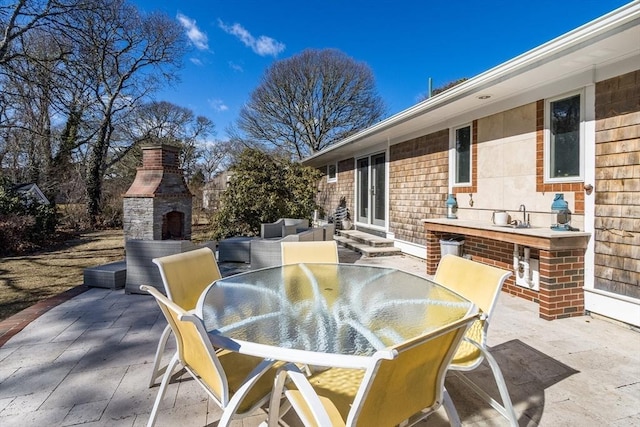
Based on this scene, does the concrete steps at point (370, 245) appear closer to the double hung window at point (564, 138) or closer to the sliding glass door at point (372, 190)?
the sliding glass door at point (372, 190)

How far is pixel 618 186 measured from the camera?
3193mm

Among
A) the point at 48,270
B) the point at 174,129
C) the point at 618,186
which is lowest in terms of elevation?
the point at 48,270

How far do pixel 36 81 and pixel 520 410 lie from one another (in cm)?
950

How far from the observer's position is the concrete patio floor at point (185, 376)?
6.22 ft

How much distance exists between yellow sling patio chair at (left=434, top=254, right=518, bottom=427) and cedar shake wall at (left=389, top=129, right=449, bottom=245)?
3644 mm

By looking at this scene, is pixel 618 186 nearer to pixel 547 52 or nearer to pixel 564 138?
pixel 564 138

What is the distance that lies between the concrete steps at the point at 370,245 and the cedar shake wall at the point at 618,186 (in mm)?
3743

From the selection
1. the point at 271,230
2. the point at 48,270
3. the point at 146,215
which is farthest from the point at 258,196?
the point at 48,270

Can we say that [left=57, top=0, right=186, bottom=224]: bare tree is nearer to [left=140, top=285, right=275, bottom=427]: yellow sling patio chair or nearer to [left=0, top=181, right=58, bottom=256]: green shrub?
[left=0, top=181, right=58, bottom=256]: green shrub

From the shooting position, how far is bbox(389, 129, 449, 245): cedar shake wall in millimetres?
5918

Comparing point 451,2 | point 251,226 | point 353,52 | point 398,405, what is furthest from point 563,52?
point 353,52

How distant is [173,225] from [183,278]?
5554 mm

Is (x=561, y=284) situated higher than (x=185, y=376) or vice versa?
(x=561, y=284)

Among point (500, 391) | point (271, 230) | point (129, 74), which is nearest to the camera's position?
point (500, 391)
